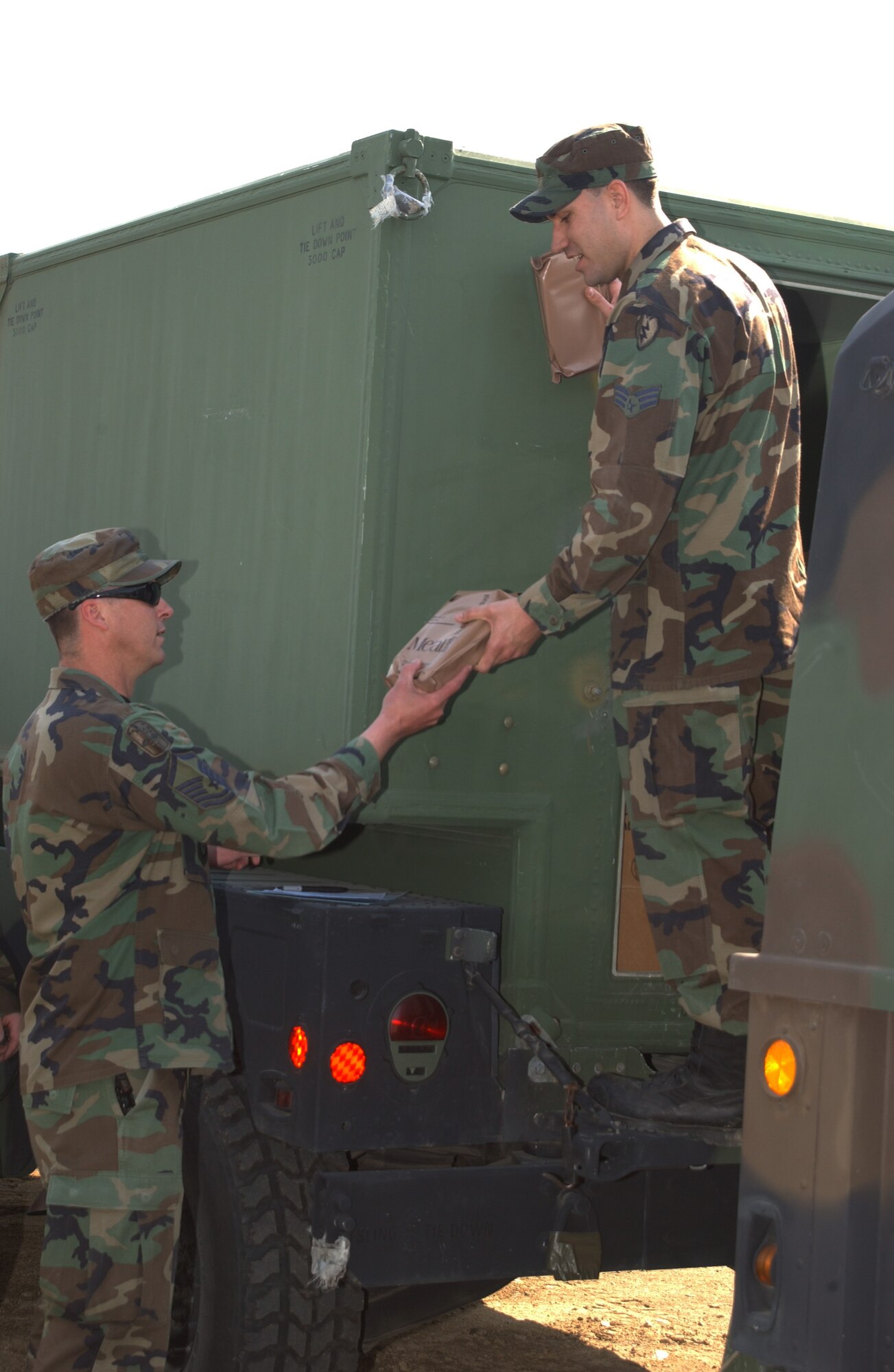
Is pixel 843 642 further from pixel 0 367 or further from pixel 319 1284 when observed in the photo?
pixel 0 367

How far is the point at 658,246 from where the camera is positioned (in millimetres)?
3645

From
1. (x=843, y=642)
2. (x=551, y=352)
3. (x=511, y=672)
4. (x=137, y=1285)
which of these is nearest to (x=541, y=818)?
(x=511, y=672)

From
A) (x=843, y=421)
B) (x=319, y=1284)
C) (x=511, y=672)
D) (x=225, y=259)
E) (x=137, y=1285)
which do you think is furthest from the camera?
(x=225, y=259)

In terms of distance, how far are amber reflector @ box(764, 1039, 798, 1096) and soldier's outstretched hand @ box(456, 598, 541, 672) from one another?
1.42 m

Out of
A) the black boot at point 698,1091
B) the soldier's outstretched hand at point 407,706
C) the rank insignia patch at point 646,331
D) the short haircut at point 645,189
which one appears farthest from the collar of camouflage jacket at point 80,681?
the short haircut at point 645,189

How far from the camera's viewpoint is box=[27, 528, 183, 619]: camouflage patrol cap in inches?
142

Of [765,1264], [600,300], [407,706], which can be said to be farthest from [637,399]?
[765,1264]

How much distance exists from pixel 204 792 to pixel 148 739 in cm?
16

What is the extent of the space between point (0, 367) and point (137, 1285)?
3.50 metres

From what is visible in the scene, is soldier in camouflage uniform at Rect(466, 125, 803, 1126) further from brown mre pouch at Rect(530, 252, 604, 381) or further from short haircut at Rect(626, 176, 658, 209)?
brown mre pouch at Rect(530, 252, 604, 381)

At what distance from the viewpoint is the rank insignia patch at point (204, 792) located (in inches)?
133

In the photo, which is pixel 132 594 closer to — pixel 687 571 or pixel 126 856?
pixel 126 856

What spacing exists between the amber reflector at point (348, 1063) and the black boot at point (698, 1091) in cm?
61

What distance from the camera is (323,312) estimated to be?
418cm
